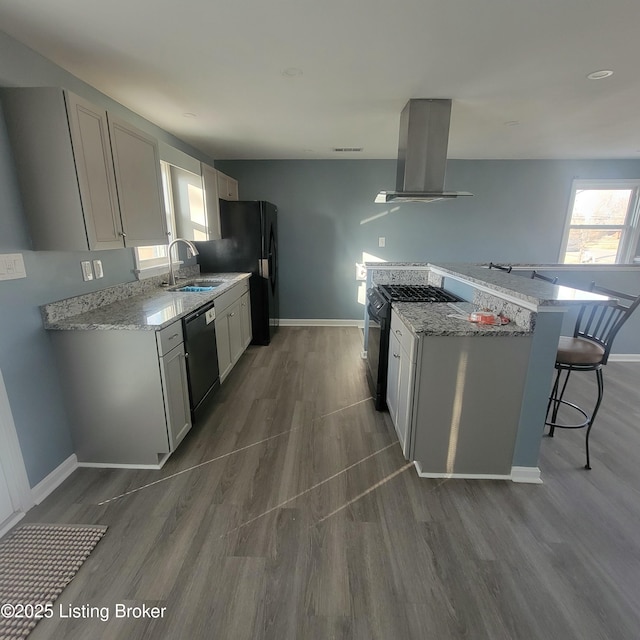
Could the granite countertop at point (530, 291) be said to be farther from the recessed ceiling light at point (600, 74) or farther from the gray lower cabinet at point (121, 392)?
the gray lower cabinet at point (121, 392)

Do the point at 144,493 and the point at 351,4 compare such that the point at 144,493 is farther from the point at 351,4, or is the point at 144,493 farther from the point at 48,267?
the point at 351,4

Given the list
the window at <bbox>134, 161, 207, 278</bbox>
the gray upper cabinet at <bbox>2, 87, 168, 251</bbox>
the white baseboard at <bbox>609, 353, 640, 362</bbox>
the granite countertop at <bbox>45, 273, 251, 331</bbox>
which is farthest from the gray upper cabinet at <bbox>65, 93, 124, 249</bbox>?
the white baseboard at <bbox>609, 353, 640, 362</bbox>

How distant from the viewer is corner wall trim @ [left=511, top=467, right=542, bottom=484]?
1920mm

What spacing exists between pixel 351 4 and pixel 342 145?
8.13ft

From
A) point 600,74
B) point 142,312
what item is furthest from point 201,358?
point 600,74

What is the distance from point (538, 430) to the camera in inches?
73.2

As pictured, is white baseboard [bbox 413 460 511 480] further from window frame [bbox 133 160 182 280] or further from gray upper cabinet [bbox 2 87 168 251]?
window frame [bbox 133 160 182 280]

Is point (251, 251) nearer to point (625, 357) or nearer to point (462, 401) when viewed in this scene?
point (462, 401)

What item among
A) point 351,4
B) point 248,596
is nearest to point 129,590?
point 248,596

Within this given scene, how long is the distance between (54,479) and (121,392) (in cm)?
60

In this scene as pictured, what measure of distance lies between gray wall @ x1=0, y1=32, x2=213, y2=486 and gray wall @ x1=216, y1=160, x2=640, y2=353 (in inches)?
114

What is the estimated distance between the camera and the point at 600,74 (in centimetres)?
199

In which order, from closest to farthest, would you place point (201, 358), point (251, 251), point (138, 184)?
point (138, 184), point (201, 358), point (251, 251)

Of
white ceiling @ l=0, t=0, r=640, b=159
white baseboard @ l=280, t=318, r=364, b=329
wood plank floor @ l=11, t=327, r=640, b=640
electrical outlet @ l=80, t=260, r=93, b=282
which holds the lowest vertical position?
wood plank floor @ l=11, t=327, r=640, b=640
